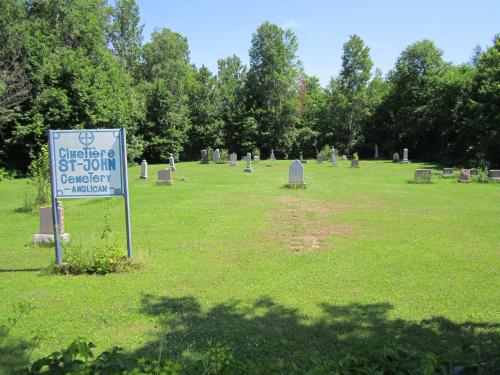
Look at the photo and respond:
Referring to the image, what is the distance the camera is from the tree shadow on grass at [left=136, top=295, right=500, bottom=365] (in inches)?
173

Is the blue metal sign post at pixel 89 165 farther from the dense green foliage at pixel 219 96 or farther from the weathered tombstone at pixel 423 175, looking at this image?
the dense green foliage at pixel 219 96

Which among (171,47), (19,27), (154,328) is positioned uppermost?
(171,47)

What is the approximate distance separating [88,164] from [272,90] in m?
40.6

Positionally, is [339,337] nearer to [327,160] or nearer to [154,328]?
[154,328]

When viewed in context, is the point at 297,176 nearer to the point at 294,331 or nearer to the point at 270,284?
the point at 270,284

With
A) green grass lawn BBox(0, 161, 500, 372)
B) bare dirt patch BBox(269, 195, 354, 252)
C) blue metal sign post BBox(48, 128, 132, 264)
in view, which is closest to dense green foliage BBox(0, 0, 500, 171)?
green grass lawn BBox(0, 161, 500, 372)

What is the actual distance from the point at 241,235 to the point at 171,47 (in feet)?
140

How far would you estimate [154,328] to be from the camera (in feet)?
16.4

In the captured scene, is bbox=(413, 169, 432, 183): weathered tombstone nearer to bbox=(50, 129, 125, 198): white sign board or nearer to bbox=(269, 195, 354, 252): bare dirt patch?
bbox=(269, 195, 354, 252): bare dirt patch

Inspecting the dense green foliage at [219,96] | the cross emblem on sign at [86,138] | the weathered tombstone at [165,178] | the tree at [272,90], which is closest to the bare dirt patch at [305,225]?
the cross emblem on sign at [86,138]

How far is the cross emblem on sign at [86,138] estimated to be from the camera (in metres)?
6.95

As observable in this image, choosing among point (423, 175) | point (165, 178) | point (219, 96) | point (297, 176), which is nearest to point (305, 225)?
point (297, 176)

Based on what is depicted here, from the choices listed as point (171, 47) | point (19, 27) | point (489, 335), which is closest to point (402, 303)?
point (489, 335)

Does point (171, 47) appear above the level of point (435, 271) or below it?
above
